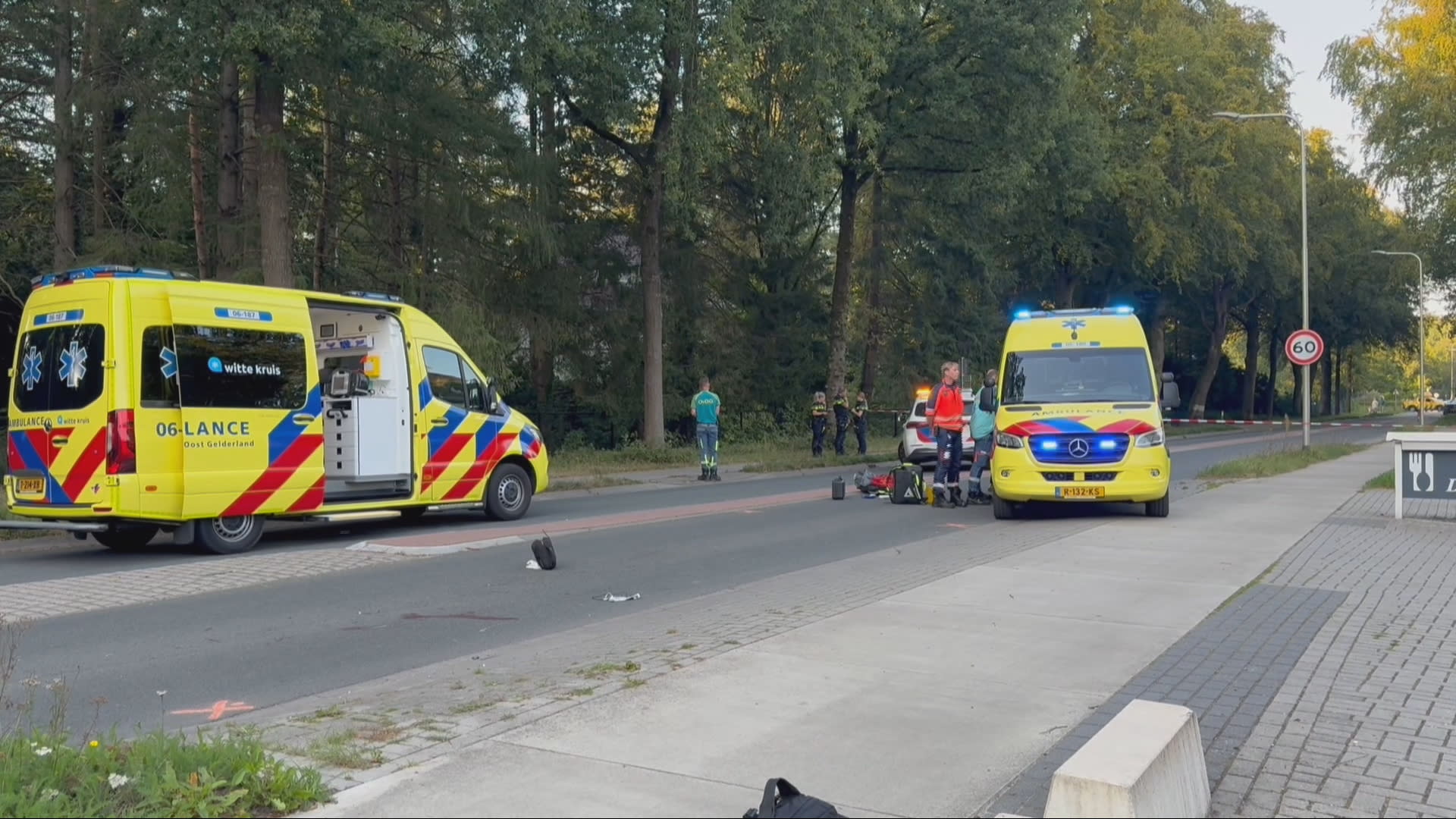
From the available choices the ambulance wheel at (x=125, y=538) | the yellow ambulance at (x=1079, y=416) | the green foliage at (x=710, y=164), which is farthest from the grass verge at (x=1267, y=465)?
the ambulance wheel at (x=125, y=538)

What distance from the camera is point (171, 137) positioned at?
2142 centimetres

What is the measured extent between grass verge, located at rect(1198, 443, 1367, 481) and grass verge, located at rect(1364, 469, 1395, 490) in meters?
2.24

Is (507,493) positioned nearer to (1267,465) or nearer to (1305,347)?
(1267,465)

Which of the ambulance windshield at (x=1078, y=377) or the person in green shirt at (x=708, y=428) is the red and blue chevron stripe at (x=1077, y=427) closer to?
the ambulance windshield at (x=1078, y=377)

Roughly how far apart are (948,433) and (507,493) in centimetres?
627

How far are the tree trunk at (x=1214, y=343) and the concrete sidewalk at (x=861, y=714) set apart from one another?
51.6 meters

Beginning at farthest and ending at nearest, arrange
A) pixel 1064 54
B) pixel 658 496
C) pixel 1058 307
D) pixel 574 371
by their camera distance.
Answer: pixel 1058 307, pixel 574 371, pixel 1064 54, pixel 658 496

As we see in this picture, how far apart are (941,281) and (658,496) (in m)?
23.7

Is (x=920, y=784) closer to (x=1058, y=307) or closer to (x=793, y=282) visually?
(x=793, y=282)

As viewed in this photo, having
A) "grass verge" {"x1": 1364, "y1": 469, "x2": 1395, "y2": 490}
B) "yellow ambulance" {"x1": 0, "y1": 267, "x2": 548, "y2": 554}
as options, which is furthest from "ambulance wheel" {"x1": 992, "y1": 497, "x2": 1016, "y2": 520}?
"grass verge" {"x1": 1364, "y1": 469, "x2": 1395, "y2": 490}

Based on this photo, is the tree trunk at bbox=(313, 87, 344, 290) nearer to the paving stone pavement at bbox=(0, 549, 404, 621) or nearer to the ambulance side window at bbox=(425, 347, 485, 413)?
the ambulance side window at bbox=(425, 347, 485, 413)

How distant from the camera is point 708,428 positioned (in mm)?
23562

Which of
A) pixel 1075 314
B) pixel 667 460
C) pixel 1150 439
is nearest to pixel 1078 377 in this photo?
pixel 1075 314

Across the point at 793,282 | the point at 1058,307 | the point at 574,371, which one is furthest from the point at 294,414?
the point at 1058,307
